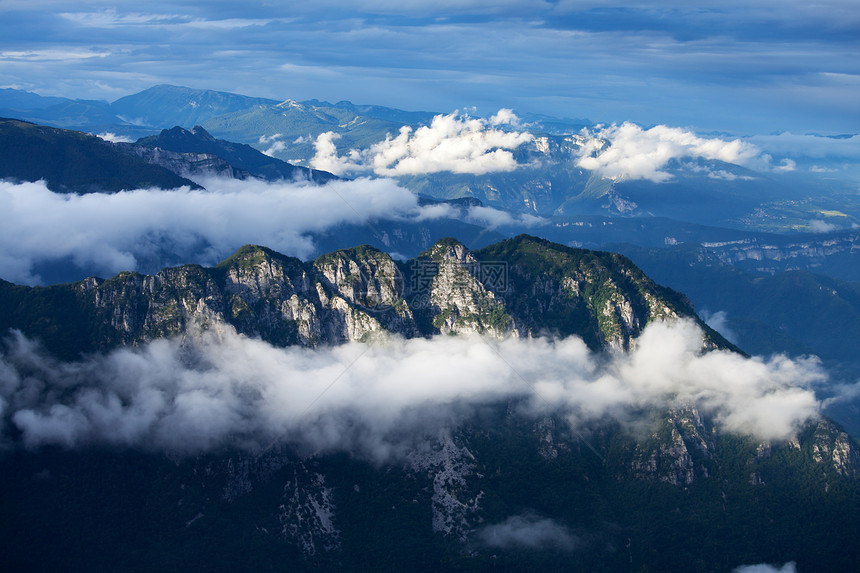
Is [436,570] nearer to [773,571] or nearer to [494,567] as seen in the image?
[494,567]

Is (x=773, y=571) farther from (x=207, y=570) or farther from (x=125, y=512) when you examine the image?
(x=125, y=512)

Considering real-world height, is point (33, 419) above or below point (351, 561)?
above

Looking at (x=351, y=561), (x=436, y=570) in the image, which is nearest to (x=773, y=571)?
(x=436, y=570)

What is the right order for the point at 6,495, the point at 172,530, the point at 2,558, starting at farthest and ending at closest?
the point at 172,530 → the point at 6,495 → the point at 2,558

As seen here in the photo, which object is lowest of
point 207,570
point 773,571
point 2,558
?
point 773,571

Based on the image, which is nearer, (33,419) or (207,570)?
(207,570)

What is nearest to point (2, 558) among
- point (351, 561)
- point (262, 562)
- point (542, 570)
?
point (262, 562)

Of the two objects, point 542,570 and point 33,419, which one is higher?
point 33,419

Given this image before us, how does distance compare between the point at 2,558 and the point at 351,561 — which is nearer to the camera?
the point at 2,558

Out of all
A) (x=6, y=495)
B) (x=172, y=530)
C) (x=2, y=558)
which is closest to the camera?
(x=2, y=558)
